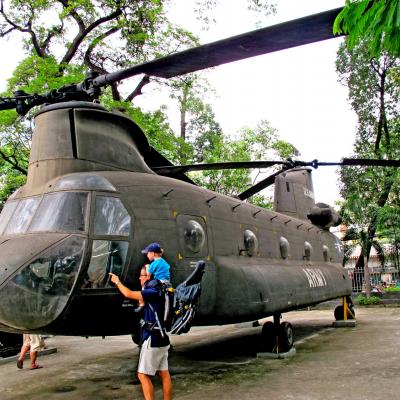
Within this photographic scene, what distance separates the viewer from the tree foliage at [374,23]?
8.63 feet

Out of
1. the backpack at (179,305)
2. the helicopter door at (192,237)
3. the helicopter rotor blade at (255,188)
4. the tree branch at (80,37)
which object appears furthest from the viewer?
the tree branch at (80,37)

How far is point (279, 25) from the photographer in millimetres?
4379

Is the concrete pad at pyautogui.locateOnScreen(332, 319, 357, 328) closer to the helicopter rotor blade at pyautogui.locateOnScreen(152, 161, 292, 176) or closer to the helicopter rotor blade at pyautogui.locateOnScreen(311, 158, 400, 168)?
the helicopter rotor blade at pyautogui.locateOnScreen(311, 158, 400, 168)

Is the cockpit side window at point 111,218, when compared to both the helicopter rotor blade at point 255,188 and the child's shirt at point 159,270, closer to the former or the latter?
the child's shirt at point 159,270

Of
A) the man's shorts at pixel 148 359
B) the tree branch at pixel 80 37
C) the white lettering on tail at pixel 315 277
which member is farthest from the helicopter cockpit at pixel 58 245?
the tree branch at pixel 80 37

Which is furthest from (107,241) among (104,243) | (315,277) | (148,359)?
(315,277)

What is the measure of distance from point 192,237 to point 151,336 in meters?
2.14

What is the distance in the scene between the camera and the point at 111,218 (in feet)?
18.8

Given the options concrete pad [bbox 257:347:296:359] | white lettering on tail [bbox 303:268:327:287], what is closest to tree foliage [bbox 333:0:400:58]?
concrete pad [bbox 257:347:296:359]

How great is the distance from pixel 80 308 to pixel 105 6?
14553 mm

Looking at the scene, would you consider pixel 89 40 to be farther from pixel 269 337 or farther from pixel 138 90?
pixel 269 337

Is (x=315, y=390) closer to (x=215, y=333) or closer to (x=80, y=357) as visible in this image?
→ (x=80, y=357)

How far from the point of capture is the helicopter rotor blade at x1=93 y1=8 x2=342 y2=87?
422 centimetres

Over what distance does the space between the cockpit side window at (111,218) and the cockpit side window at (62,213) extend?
176 mm
